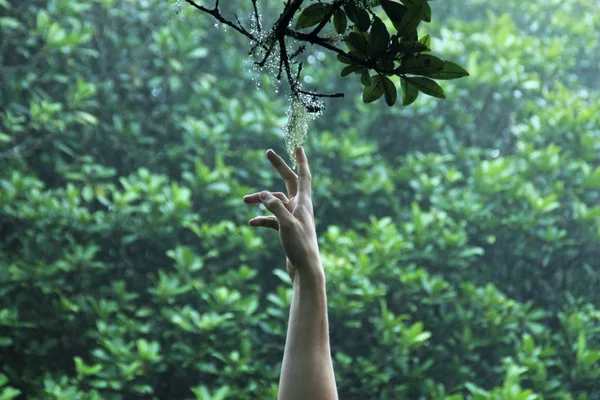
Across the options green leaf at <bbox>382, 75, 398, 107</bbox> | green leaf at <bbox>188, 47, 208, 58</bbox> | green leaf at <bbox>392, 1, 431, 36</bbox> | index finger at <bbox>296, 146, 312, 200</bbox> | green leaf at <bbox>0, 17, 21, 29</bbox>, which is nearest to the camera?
green leaf at <bbox>392, 1, 431, 36</bbox>

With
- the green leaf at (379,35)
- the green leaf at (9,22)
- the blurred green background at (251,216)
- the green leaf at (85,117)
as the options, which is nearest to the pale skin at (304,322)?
the green leaf at (379,35)

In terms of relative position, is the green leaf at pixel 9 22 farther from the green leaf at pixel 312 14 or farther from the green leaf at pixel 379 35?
the green leaf at pixel 379 35

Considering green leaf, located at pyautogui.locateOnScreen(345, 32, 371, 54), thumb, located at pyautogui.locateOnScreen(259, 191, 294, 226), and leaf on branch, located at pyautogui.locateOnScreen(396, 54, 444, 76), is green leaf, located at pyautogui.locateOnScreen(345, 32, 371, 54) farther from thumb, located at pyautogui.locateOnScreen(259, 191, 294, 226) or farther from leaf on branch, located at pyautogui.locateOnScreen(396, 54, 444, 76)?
thumb, located at pyautogui.locateOnScreen(259, 191, 294, 226)

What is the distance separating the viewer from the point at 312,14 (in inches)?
38.7

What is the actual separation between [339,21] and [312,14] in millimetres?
45

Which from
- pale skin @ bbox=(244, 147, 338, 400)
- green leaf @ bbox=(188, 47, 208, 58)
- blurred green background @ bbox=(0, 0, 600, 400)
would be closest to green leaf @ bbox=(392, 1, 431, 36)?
pale skin @ bbox=(244, 147, 338, 400)

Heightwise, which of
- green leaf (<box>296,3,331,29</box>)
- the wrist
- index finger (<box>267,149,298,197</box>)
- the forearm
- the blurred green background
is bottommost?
the forearm

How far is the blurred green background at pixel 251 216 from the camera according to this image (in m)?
3.32

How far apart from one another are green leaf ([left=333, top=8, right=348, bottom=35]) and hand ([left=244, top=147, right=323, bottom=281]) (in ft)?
0.88

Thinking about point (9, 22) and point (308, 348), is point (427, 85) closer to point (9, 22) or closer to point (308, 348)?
point (308, 348)

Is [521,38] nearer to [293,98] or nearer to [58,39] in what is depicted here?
[58,39]

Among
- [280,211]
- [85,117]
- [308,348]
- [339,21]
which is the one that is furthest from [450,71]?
[85,117]

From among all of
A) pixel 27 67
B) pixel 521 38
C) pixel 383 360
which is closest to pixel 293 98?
pixel 383 360

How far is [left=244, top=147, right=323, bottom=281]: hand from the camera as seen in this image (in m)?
1.14
